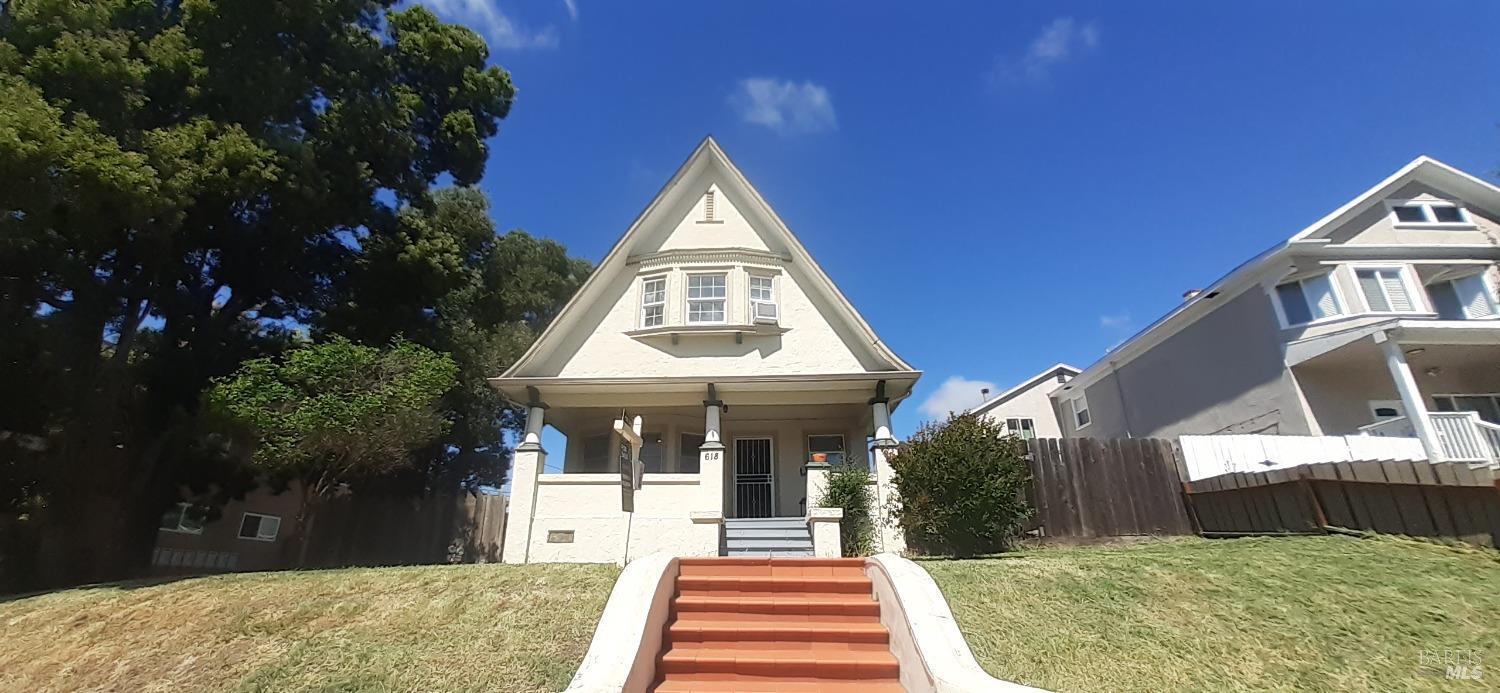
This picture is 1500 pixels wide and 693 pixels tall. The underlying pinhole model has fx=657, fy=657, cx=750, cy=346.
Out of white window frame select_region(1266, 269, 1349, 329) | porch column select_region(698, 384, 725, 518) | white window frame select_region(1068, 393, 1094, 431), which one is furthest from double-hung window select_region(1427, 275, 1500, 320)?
porch column select_region(698, 384, 725, 518)

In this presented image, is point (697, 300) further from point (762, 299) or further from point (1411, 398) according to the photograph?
point (1411, 398)

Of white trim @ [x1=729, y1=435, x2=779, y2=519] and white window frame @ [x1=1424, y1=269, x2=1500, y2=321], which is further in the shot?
white window frame @ [x1=1424, y1=269, x2=1500, y2=321]

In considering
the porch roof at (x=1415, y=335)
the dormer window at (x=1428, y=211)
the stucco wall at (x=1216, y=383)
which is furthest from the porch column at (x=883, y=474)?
the dormer window at (x=1428, y=211)

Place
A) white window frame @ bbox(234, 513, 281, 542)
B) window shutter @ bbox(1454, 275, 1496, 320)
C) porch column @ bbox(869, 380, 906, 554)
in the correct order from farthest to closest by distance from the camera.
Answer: white window frame @ bbox(234, 513, 281, 542) < window shutter @ bbox(1454, 275, 1496, 320) < porch column @ bbox(869, 380, 906, 554)

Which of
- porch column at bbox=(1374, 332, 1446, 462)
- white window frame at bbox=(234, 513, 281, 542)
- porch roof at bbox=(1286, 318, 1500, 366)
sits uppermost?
porch roof at bbox=(1286, 318, 1500, 366)

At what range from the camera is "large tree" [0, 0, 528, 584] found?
10.4 meters

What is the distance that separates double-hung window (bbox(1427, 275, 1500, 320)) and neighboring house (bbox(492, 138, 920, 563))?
14485 millimetres

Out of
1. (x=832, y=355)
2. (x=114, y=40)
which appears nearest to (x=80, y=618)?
(x=114, y=40)

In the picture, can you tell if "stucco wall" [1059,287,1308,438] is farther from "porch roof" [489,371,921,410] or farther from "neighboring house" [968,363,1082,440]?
"porch roof" [489,371,921,410]

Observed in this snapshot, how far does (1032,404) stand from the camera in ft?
92.7

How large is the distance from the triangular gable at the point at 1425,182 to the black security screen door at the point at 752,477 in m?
14.8

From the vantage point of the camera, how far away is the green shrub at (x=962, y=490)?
10.2 meters

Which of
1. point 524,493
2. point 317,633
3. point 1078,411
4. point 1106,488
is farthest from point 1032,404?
point 317,633

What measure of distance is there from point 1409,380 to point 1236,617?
36.7ft
